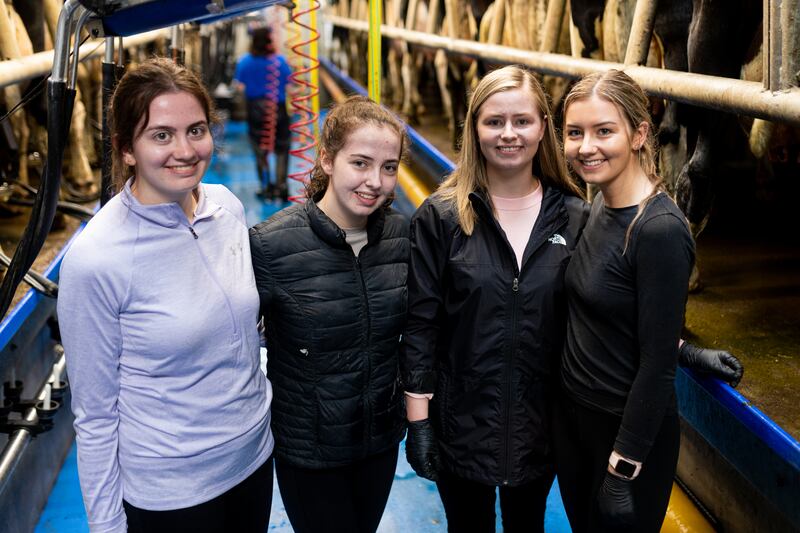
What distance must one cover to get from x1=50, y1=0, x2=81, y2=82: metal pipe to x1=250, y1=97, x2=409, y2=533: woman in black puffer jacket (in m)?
0.59

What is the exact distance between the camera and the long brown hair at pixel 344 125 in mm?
1852

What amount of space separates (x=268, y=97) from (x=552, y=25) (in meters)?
4.03

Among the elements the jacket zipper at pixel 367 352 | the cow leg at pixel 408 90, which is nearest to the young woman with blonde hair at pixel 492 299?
the jacket zipper at pixel 367 352

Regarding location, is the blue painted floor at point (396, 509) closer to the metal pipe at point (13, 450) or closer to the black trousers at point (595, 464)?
the metal pipe at point (13, 450)

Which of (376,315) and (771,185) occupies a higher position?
(376,315)

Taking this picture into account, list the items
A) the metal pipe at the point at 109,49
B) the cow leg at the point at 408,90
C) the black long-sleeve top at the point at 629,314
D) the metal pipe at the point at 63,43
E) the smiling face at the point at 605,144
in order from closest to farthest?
1. the black long-sleeve top at the point at 629,314
2. the smiling face at the point at 605,144
3. the metal pipe at the point at 63,43
4. the metal pipe at the point at 109,49
5. the cow leg at the point at 408,90

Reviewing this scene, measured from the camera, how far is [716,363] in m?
2.13

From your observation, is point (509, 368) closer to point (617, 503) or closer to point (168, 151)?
point (617, 503)

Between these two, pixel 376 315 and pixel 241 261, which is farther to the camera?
pixel 376 315

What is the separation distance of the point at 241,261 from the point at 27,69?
219 cm

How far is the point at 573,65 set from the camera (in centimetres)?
384

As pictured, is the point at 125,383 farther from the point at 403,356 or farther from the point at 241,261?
the point at 403,356

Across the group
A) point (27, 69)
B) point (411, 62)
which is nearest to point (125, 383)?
point (27, 69)

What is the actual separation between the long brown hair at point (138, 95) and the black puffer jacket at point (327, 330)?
1.20 ft
